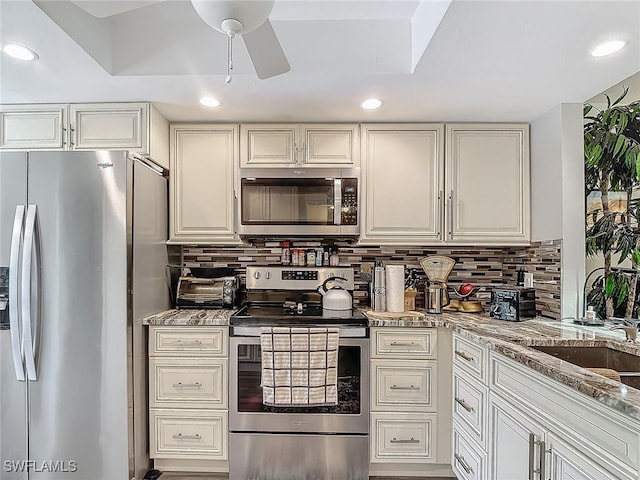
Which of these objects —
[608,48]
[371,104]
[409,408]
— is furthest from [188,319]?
[608,48]

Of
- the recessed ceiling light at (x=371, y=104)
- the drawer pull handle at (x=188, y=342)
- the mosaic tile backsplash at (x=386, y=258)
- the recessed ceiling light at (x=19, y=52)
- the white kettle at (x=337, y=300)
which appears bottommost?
the drawer pull handle at (x=188, y=342)

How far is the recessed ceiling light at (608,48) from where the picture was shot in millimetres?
1649

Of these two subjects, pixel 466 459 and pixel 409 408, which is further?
pixel 409 408

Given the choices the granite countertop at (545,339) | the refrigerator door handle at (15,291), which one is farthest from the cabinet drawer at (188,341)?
the granite countertop at (545,339)

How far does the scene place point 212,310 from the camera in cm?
260

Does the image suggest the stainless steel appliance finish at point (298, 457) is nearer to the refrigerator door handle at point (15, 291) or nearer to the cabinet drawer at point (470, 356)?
the cabinet drawer at point (470, 356)

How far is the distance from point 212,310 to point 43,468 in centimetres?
116

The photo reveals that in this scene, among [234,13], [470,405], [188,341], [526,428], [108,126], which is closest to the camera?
[234,13]

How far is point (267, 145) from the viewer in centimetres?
265

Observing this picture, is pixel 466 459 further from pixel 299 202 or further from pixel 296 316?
pixel 299 202

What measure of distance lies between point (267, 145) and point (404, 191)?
3.17 ft

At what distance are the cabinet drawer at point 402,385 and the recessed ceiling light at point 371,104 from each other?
1.51 meters

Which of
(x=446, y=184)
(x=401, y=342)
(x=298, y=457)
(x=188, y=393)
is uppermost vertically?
(x=446, y=184)

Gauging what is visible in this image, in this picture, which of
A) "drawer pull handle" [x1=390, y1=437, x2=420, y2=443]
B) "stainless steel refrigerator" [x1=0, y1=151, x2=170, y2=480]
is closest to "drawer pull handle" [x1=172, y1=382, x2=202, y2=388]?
"stainless steel refrigerator" [x1=0, y1=151, x2=170, y2=480]
